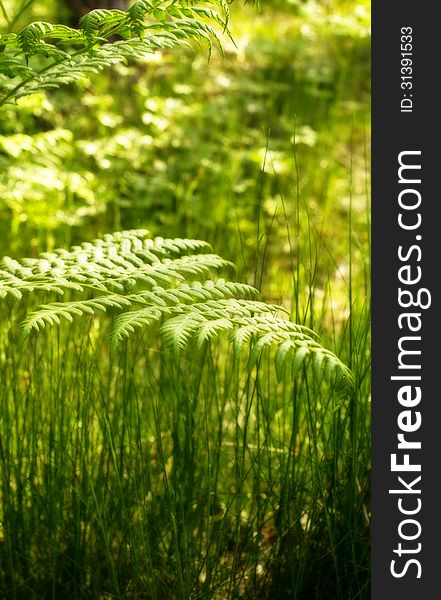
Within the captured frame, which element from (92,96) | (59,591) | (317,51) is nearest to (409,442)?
(59,591)

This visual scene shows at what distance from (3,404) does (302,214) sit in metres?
2.11

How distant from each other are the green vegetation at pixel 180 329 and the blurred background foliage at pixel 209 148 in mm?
17

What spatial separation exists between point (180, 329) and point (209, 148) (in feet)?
8.78

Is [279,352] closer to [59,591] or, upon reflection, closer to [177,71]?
[59,591]

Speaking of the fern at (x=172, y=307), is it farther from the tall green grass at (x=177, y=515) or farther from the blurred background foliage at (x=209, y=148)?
the blurred background foliage at (x=209, y=148)

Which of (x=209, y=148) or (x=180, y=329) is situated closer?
(x=180, y=329)

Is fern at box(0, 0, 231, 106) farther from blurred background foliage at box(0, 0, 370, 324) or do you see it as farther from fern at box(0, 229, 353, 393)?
blurred background foliage at box(0, 0, 370, 324)

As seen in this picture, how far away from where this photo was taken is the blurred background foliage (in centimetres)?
306

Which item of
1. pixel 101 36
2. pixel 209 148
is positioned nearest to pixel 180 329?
pixel 101 36

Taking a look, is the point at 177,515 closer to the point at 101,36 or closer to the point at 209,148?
the point at 101,36

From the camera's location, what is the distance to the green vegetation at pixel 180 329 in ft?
4.58

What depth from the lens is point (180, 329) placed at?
1156 millimetres

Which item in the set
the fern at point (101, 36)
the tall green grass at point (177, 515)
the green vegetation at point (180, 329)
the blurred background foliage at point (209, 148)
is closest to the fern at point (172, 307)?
the green vegetation at point (180, 329)

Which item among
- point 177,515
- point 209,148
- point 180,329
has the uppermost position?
point 209,148
